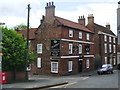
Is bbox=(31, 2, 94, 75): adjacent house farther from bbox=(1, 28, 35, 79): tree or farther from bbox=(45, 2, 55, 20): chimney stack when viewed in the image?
bbox=(1, 28, 35, 79): tree

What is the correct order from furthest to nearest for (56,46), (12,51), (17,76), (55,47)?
(55,47), (56,46), (17,76), (12,51)

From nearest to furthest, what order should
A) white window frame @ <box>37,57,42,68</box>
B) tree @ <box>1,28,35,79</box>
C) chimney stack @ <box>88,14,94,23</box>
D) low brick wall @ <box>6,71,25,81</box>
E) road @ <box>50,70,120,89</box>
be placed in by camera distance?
road @ <box>50,70,120,89</box> < tree @ <box>1,28,35,79</box> < low brick wall @ <box>6,71,25,81</box> < white window frame @ <box>37,57,42,68</box> < chimney stack @ <box>88,14,94,23</box>

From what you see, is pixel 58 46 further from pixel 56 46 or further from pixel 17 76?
pixel 17 76

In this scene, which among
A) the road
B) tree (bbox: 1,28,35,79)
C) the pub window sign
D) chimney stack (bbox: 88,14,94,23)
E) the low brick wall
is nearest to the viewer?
the road

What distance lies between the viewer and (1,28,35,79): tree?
1981 centimetres

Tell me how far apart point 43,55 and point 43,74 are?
10.7 ft

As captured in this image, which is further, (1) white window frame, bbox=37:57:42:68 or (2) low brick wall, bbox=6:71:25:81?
(1) white window frame, bbox=37:57:42:68

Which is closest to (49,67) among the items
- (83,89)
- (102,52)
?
(83,89)

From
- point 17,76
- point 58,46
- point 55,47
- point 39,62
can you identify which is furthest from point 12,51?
point 39,62

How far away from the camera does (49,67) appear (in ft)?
101

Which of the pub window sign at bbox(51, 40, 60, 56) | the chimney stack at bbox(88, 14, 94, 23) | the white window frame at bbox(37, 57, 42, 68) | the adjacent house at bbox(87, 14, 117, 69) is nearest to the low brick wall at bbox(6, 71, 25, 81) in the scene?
the pub window sign at bbox(51, 40, 60, 56)

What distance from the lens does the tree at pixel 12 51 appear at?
65.0 feet

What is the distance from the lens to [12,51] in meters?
20.2

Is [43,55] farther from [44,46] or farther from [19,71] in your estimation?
[19,71]
